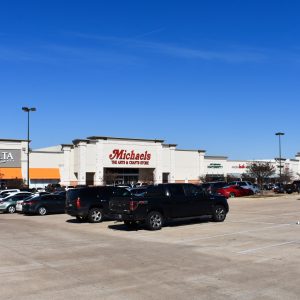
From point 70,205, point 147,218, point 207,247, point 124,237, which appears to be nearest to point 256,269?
point 207,247

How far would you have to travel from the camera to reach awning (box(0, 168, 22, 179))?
3031 inches

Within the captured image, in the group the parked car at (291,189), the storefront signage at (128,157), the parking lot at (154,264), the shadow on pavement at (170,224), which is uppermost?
→ the storefront signage at (128,157)

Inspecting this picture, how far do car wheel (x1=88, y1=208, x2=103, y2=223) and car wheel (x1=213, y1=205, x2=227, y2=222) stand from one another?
574 cm

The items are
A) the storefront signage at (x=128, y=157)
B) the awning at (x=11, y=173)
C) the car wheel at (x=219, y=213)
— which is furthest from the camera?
the storefront signage at (x=128, y=157)

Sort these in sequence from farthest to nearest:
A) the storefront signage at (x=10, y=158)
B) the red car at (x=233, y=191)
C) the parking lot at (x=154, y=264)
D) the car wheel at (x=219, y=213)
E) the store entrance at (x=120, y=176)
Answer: the store entrance at (x=120, y=176) < the storefront signage at (x=10, y=158) < the red car at (x=233, y=191) < the car wheel at (x=219, y=213) < the parking lot at (x=154, y=264)

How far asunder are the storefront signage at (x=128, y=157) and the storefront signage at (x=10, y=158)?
1769 cm

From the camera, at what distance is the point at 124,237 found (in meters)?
16.5

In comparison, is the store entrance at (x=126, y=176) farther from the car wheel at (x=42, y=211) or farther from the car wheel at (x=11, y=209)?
the car wheel at (x=42, y=211)

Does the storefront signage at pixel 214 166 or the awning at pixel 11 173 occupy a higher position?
the storefront signage at pixel 214 166

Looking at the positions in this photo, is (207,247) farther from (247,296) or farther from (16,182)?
(16,182)

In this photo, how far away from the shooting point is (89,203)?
2302 cm

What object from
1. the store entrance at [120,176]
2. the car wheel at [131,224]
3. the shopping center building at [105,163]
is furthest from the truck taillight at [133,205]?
the store entrance at [120,176]

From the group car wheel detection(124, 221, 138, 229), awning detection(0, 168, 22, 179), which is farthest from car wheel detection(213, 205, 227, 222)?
awning detection(0, 168, 22, 179)

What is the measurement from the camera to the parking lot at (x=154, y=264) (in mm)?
8320
